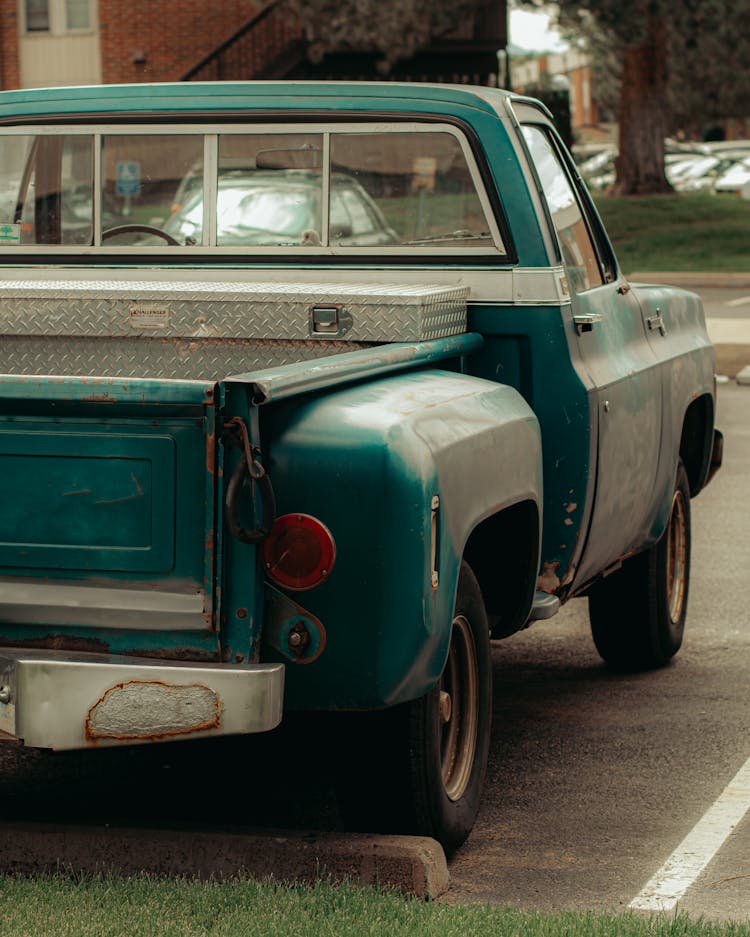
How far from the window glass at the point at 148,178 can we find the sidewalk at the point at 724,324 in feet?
35.9

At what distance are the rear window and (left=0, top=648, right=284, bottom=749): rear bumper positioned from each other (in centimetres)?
216

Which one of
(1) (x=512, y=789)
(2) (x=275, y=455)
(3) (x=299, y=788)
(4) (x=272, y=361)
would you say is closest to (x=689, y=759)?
(1) (x=512, y=789)

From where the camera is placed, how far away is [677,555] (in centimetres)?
716

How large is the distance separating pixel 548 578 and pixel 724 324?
633 inches

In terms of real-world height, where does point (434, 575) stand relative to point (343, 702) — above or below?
above

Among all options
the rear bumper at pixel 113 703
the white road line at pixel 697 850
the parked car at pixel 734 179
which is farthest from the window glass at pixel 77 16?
the rear bumper at pixel 113 703

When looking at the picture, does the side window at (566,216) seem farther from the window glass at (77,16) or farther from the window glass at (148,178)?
the window glass at (77,16)

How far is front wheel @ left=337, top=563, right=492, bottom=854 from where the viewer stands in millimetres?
4344

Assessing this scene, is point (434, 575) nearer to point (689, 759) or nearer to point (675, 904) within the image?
point (675, 904)

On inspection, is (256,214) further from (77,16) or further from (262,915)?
(77,16)

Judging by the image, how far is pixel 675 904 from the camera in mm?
4316

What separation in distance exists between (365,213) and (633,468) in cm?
143

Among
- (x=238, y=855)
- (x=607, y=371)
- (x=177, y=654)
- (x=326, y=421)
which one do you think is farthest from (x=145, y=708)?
(x=607, y=371)

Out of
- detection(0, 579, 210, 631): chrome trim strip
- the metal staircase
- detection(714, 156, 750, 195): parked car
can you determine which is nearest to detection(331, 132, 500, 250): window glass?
detection(0, 579, 210, 631): chrome trim strip
